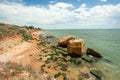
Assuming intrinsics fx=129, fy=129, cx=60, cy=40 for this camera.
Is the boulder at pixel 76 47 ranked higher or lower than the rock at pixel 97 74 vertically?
higher

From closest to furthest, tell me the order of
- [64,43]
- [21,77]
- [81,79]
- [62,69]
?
1. [21,77]
2. [81,79]
3. [62,69]
4. [64,43]

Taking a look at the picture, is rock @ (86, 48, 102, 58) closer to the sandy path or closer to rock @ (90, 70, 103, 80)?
rock @ (90, 70, 103, 80)

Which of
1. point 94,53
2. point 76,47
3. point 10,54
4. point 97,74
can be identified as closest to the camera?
point 97,74

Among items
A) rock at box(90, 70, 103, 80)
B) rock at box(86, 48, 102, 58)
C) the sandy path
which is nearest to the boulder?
rock at box(86, 48, 102, 58)

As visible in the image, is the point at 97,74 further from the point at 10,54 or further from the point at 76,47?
the point at 10,54

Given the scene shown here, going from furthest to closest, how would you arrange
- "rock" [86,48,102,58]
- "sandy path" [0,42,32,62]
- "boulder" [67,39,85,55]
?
"rock" [86,48,102,58] < "boulder" [67,39,85,55] < "sandy path" [0,42,32,62]

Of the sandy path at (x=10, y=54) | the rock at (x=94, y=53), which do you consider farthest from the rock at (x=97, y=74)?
the sandy path at (x=10, y=54)

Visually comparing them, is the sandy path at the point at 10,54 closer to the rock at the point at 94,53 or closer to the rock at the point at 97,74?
the rock at the point at 97,74

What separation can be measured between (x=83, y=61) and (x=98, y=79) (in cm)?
490

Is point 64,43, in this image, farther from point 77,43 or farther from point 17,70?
point 17,70

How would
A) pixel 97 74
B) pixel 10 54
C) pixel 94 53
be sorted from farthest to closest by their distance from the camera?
pixel 94 53 < pixel 10 54 < pixel 97 74

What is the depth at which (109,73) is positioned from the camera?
16.8 metres

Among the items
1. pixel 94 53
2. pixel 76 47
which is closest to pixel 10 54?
pixel 76 47

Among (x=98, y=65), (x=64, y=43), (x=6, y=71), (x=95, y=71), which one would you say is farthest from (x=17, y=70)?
(x=64, y=43)
